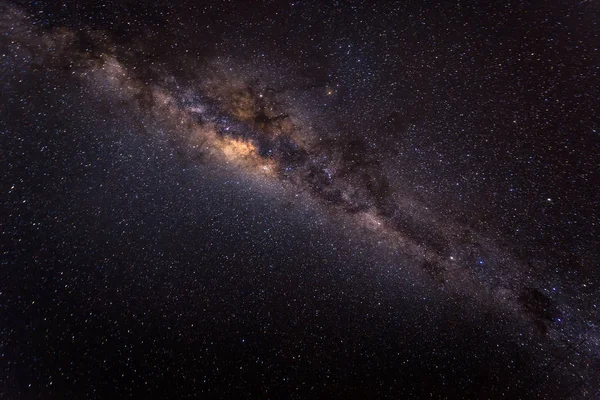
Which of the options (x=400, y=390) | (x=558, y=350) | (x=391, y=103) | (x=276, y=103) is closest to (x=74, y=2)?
(x=276, y=103)

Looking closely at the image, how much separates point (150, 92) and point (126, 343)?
2.78 metres

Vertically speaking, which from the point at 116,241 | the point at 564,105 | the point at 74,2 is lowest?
the point at 116,241

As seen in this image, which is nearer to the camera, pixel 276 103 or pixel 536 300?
pixel 536 300

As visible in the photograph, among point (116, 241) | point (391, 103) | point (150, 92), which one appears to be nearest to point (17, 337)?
point (116, 241)

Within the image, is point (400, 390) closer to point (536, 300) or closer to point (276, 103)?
point (536, 300)

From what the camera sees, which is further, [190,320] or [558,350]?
[190,320]

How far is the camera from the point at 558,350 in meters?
3.04

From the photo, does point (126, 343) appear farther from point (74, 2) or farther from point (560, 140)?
point (560, 140)

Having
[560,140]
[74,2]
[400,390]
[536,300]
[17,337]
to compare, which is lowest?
[17,337]

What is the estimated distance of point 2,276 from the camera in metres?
3.08

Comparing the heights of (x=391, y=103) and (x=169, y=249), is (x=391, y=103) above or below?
above

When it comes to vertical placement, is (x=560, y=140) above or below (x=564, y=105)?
below

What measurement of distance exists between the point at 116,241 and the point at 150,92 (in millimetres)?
1648

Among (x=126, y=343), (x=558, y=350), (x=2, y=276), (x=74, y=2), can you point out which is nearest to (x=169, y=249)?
(x=126, y=343)
